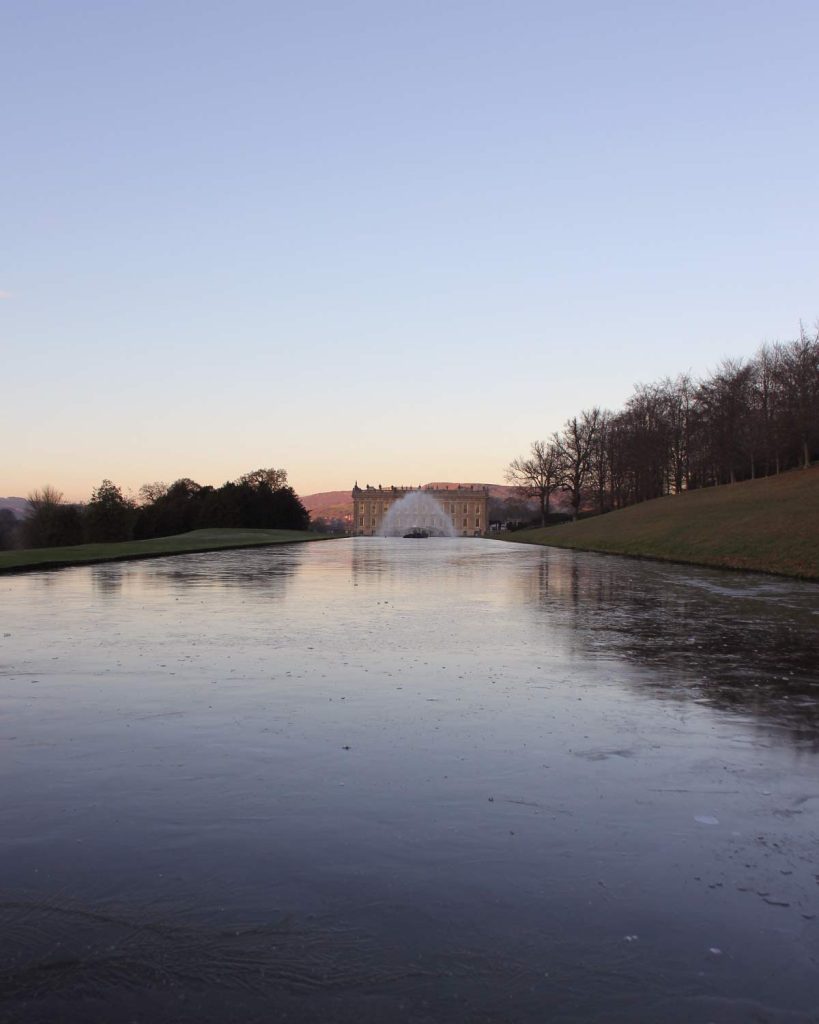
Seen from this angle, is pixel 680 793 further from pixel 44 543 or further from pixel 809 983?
pixel 44 543

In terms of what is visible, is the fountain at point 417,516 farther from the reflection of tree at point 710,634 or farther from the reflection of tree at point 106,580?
the reflection of tree at point 710,634

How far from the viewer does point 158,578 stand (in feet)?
86.0

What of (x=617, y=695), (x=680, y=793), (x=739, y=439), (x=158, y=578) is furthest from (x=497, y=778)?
(x=739, y=439)

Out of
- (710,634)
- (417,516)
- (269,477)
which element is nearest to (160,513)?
(269,477)

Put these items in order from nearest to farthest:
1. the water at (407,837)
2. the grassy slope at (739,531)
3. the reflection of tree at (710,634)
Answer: the water at (407,837)
the reflection of tree at (710,634)
the grassy slope at (739,531)

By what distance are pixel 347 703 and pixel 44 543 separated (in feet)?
330

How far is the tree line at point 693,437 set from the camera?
233 feet

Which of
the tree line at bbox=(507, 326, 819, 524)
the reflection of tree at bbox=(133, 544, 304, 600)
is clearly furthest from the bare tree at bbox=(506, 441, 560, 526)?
the reflection of tree at bbox=(133, 544, 304, 600)

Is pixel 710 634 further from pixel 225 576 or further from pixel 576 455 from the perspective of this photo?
pixel 576 455

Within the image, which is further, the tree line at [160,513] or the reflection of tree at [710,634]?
the tree line at [160,513]

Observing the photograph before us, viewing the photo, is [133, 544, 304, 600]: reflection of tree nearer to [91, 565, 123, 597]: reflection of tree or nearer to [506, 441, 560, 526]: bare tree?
[91, 565, 123, 597]: reflection of tree

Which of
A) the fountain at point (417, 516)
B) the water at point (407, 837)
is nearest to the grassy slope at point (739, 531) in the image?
the water at point (407, 837)

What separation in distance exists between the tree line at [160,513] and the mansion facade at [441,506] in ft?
150

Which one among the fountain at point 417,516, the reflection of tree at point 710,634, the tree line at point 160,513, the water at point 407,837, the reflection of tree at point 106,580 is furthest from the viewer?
the fountain at point 417,516
